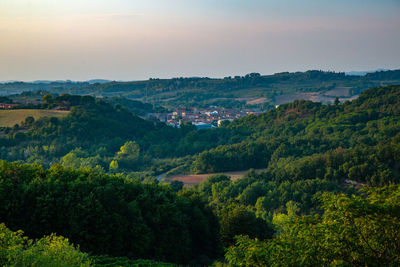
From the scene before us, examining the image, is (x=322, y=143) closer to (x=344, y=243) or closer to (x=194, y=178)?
(x=194, y=178)

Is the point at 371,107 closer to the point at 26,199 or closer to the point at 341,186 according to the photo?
the point at 341,186

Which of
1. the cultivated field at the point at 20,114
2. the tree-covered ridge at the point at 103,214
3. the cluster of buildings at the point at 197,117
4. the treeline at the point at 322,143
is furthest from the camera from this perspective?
the cluster of buildings at the point at 197,117

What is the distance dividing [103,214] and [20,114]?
253ft

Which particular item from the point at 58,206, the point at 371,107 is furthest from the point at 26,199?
the point at 371,107

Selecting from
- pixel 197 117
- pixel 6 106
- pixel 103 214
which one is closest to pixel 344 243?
pixel 103 214

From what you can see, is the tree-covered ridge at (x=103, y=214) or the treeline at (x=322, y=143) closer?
the tree-covered ridge at (x=103, y=214)

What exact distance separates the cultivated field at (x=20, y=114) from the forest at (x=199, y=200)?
2952mm

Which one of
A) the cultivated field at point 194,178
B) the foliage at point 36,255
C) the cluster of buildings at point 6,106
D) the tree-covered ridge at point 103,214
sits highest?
the foliage at point 36,255

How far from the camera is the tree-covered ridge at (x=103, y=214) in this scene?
22.1m

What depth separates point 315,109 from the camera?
104 m

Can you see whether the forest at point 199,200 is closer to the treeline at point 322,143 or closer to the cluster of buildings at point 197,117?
the treeline at point 322,143

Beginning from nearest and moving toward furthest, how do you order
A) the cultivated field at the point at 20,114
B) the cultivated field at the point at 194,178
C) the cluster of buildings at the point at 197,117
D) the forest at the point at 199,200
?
1. the forest at the point at 199,200
2. the cultivated field at the point at 194,178
3. the cultivated field at the point at 20,114
4. the cluster of buildings at the point at 197,117

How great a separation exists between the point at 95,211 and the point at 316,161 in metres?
41.7

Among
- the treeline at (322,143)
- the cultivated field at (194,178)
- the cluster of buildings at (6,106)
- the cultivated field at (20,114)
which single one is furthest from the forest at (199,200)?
the cluster of buildings at (6,106)
